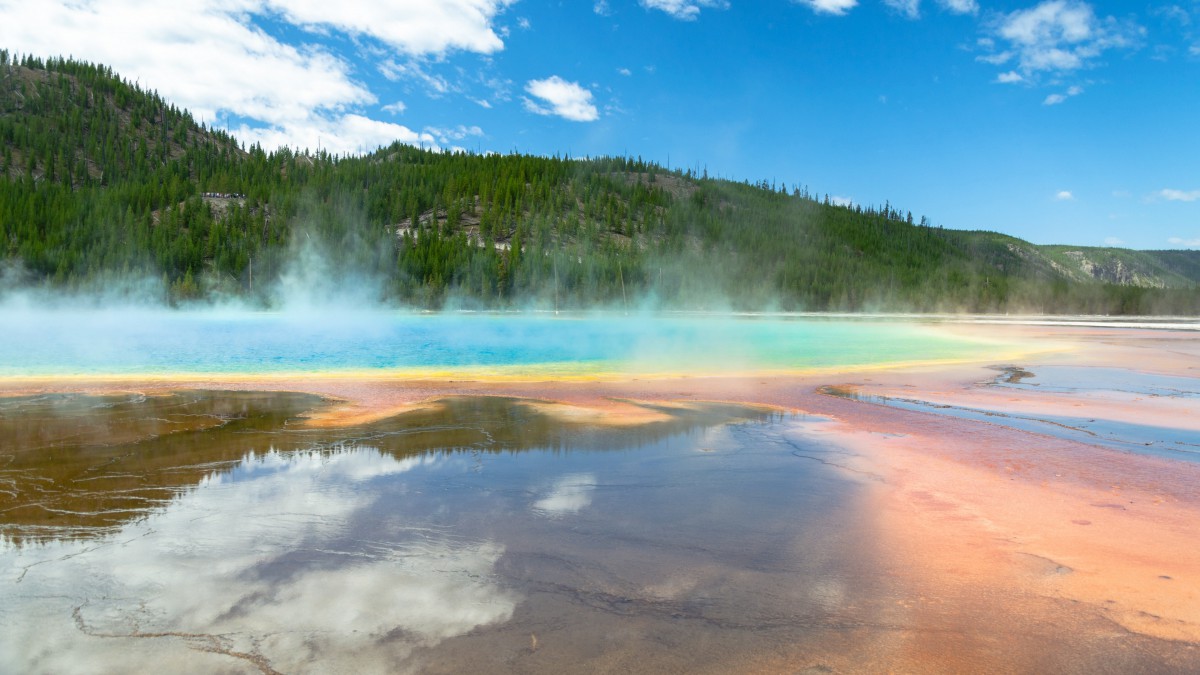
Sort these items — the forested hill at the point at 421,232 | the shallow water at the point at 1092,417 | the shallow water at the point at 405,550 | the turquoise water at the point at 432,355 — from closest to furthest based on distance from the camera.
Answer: the shallow water at the point at 405,550 < the shallow water at the point at 1092,417 < the turquoise water at the point at 432,355 < the forested hill at the point at 421,232

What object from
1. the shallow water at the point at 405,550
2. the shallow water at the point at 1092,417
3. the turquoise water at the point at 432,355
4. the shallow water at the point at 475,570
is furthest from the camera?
the turquoise water at the point at 432,355

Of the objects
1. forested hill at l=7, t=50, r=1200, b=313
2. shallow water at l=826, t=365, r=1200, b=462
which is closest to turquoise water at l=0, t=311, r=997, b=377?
shallow water at l=826, t=365, r=1200, b=462

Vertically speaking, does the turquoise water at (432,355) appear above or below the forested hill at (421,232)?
below

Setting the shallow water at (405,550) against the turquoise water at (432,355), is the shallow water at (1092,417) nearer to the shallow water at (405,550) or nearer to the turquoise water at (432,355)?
the shallow water at (405,550)

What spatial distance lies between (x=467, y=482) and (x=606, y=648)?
4228 mm

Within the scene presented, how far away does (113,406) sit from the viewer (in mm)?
13438

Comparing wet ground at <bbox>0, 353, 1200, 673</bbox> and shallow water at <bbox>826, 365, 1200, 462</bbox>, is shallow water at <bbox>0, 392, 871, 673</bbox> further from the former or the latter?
shallow water at <bbox>826, 365, 1200, 462</bbox>

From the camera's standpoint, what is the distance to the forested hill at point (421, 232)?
10525 centimetres

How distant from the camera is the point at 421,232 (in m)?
123

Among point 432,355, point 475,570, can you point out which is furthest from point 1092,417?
point 432,355

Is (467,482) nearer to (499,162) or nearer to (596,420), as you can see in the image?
(596,420)

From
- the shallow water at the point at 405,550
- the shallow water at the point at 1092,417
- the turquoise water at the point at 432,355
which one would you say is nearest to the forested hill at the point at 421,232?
the turquoise water at the point at 432,355

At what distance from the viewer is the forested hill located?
10525 cm

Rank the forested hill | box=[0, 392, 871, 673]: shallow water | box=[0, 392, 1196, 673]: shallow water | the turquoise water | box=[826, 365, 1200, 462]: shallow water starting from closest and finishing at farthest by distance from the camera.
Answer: box=[0, 392, 1196, 673]: shallow water < box=[0, 392, 871, 673]: shallow water < box=[826, 365, 1200, 462]: shallow water < the turquoise water < the forested hill
